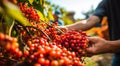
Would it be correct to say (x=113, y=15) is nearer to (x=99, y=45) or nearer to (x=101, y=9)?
(x=101, y=9)

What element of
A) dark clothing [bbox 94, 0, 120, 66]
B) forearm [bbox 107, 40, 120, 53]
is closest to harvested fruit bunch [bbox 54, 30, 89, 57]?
forearm [bbox 107, 40, 120, 53]

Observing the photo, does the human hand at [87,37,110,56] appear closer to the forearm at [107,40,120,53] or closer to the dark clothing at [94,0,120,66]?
the forearm at [107,40,120,53]

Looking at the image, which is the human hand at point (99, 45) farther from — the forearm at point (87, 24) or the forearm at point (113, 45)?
the forearm at point (87, 24)

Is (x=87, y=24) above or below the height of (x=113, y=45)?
above

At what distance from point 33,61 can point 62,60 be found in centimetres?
10

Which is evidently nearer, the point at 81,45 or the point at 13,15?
the point at 13,15

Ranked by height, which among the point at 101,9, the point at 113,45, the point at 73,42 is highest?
the point at 101,9

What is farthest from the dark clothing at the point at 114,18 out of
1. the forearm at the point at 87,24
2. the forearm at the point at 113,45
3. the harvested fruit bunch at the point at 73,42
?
the harvested fruit bunch at the point at 73,42

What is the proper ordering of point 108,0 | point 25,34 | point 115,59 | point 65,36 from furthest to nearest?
point 108,0 < point 115,59 < point 65,36 < point 25,34

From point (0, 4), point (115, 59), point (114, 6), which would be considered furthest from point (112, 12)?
point (0, 4)

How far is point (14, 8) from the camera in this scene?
2.09 feet

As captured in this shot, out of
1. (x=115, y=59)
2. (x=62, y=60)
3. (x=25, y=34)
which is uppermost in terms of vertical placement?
(x=25, y=34)

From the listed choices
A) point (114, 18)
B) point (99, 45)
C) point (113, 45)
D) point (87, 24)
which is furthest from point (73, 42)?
point (87, 24)

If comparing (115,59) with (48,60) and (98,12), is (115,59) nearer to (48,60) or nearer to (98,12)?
(98,12)
